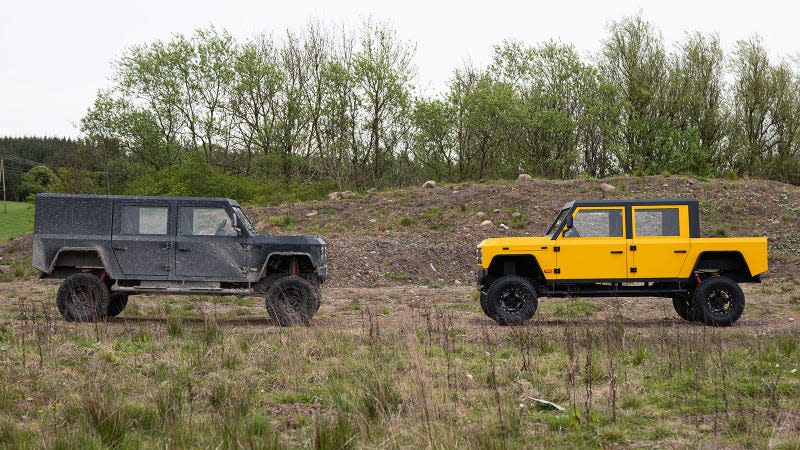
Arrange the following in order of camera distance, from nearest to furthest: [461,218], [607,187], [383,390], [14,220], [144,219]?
[383,390] → [144,219] → [461,218] → [607,187] → [14,220]

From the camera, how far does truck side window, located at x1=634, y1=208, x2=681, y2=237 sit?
12.3m

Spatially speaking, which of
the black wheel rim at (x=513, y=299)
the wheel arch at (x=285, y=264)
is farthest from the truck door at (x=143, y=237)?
the black wheel rim at (x=513, y=299)

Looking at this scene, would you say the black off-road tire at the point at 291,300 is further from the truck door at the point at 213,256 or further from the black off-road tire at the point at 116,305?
the black off-road tire at the point at 116,305

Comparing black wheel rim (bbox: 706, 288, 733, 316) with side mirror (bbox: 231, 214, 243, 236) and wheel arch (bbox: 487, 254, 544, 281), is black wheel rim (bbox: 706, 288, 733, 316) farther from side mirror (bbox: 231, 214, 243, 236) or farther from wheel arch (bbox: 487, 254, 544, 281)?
side mirror (bbox: 231, 214, 243, 236)

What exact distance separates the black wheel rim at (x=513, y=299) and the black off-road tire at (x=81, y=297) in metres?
6.63

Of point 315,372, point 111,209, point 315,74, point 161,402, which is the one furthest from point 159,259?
point 315,74

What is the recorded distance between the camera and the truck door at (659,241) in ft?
40.0

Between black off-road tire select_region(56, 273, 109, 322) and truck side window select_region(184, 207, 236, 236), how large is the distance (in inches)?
65.6

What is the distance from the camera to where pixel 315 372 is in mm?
7980

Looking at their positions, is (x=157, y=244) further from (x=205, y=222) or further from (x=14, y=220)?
(x=14, y=220)

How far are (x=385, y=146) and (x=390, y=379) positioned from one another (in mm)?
35777

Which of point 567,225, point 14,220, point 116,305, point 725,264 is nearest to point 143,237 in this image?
point 116,305

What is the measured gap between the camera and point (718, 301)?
40.5 feet

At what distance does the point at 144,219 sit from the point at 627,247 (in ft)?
26.5
